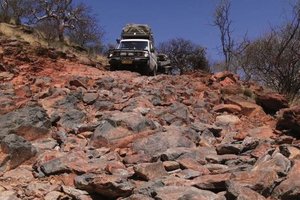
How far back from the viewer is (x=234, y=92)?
565 inches

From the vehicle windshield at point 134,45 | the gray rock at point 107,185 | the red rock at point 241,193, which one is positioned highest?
the vehicle windshield at point 134,45

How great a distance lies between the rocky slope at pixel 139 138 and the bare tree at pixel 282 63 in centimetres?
383

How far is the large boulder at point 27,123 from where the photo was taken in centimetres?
954

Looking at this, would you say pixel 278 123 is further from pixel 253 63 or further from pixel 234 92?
pixel 253 63

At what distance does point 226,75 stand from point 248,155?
792 cm

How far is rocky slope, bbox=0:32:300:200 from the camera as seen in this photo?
701 centimetres

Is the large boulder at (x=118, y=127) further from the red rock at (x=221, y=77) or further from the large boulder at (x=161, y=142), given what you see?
the red rock at (x=221, y=77)

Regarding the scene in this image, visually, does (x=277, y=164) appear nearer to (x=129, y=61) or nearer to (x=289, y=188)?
(x=289, y=188)

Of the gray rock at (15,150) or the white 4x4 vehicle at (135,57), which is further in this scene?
the white 4x4 vehicle at (135,57)

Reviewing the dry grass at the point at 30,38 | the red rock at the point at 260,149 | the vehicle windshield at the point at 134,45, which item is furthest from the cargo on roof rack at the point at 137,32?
the red rock at the point at 260,149

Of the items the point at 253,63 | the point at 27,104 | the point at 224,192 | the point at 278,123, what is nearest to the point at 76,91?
the point at 27,104

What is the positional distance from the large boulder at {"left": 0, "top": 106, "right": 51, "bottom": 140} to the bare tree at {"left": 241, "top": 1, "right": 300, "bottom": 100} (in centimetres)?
984

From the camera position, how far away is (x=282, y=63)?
19.5m

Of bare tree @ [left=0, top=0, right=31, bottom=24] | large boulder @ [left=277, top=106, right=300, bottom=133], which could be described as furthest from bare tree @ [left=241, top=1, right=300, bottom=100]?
bare tree @ [left=0, top=0, right=31, bottom=24]
